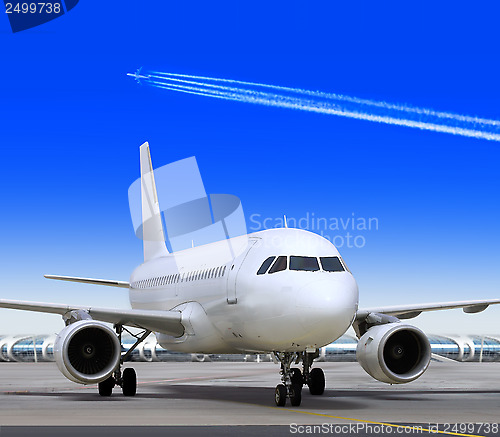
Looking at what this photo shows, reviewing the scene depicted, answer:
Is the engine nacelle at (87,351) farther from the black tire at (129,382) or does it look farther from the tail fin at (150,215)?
the tail fin at (150,215)

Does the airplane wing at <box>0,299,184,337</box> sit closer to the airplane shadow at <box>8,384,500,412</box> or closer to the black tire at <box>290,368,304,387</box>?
the airplane shadow at <box>8,384,500,412</box>

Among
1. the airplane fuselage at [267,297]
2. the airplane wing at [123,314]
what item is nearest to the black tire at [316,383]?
the airplane fuselage at [267,297]

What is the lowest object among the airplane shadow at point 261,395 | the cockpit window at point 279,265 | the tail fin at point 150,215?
the airplane shadow at point 261,395

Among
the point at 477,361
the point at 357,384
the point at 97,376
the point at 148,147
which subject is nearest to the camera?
the point at 97,376

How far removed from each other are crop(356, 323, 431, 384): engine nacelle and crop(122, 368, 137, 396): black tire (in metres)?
6.19

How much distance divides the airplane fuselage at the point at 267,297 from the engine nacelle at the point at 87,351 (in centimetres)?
265

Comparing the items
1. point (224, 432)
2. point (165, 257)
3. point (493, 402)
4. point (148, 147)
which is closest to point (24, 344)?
point (148, 147)

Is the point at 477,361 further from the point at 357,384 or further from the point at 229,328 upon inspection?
the point at 229,328

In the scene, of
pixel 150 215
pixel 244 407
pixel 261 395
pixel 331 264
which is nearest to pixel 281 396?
pixel 244 407

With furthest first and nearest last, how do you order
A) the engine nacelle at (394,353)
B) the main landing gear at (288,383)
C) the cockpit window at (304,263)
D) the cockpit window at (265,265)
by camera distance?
the engine nacelle at (394,353) < the cockpit window at (265,265) < the main landing gear at (288,383) < the cockpit window at (304,263)

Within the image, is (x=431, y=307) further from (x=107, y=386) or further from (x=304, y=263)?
(x=107, y=386)

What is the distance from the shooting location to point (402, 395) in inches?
889

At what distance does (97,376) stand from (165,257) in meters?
10.8

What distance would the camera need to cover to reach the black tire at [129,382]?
22516 mm
